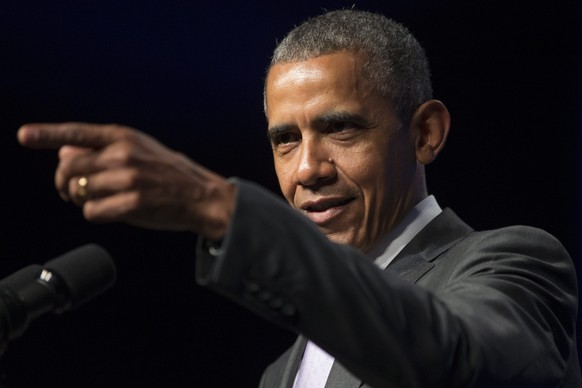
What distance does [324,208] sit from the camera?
1.89 meters

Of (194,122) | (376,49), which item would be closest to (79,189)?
(376,49)

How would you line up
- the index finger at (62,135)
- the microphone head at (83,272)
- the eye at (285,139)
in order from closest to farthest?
1. the index finger at (62,135)
2. the microphone head at (83,272)
3. the eye at (285,139)

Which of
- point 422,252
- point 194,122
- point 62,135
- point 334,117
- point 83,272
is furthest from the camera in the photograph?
point 194,122

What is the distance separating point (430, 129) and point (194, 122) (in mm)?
1382

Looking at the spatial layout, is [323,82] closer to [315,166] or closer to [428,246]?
[315,166]

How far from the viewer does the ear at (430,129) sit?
203cm

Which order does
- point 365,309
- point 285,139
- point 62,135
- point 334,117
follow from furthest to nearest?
point 285,139 < point 334,117 < point 365,309 < point 62,135

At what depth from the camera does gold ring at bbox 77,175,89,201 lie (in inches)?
34.9

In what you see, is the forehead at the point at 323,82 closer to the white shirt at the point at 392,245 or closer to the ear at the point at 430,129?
the ear at the point at 430,129

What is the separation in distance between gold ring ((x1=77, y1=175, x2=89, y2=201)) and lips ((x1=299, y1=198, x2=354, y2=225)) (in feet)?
3.37

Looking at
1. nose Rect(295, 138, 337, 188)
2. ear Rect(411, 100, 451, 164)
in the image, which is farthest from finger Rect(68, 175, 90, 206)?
ear Rect(411, 100, 451, 164)

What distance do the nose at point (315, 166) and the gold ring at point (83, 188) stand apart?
1.01 meters

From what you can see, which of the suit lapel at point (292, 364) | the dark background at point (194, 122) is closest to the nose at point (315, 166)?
the suit lapel at point (292, 364)

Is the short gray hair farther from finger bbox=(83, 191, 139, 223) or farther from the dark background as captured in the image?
finger bbox=(83, 191, 139, 223)
